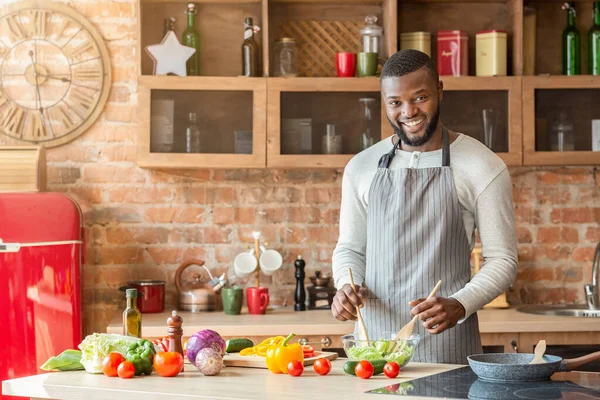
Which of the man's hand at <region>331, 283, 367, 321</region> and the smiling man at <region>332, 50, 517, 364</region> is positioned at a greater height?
→ the smiling man at <region>332, 50, 517, 364</region>

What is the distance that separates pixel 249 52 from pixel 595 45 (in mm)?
1630

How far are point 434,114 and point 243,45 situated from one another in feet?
5.59

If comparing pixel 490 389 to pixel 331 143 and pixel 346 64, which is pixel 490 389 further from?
pixel 346 64

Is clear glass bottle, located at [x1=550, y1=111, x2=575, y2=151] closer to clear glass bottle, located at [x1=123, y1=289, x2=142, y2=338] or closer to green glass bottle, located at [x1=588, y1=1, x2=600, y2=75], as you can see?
green glass bottle, located at [x1=588, y1=1, x2=600, y2=75]

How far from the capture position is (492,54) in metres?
4.20

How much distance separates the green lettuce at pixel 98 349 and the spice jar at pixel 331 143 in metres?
1.99

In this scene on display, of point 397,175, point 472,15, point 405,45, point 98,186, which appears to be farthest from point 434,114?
point 98,186

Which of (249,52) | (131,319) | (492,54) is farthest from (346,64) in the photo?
(131,319)

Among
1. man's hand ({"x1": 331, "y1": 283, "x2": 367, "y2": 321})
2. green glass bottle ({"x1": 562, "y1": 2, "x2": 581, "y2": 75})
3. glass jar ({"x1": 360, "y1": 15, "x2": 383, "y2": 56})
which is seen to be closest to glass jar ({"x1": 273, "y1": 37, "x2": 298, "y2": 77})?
glass jar ({"x1": 360, "y1": 15, "x2": 383, "y2": 56})

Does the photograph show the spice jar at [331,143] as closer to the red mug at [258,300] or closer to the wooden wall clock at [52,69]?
the red mug at [258,300]

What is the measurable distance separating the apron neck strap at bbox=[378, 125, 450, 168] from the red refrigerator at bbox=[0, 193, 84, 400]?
5.04 ft

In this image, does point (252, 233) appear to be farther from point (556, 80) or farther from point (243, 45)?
point (556, 80)

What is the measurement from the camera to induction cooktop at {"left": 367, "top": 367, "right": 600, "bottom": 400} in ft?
6.29

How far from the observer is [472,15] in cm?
446
